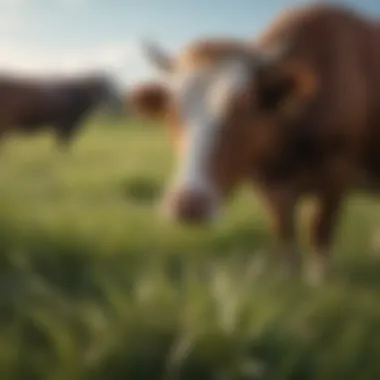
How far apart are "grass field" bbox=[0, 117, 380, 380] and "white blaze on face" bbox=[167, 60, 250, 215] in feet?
0.15

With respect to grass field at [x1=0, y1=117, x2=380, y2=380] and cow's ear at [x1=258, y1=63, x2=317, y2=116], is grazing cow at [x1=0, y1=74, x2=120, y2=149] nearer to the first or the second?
grass field at [x1=0, y1=117, x2=380, y2=380]

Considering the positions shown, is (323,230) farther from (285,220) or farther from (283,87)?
(283,87)

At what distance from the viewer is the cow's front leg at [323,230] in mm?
852

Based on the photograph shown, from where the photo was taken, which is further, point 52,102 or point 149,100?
point 149,100

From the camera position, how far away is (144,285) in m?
0.66

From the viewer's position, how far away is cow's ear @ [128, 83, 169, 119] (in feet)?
2.65

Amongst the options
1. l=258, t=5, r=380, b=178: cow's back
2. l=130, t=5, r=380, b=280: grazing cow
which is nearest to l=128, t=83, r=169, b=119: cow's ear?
l=130, t=5, r=380, b=280: grazing cow

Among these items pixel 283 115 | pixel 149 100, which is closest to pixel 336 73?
pixel 283 115

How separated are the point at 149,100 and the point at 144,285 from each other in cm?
23

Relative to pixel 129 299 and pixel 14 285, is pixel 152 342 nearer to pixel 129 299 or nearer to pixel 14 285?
pixel 129 299

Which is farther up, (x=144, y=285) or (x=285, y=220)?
(x=285, y=220)

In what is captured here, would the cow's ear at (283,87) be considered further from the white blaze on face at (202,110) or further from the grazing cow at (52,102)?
the grazing cow at (52,102)

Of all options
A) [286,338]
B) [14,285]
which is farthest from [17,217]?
[286,338]

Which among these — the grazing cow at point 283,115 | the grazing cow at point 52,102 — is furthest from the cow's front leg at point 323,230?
the grazing cow at point 52,102
